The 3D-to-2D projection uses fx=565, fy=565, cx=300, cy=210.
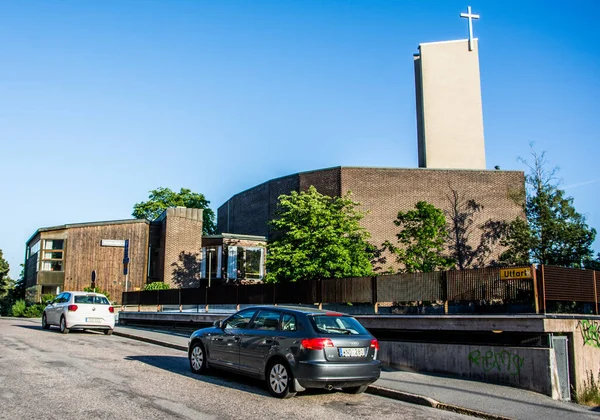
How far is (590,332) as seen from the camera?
40.3ft

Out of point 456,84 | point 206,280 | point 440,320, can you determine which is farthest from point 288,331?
point 456,84

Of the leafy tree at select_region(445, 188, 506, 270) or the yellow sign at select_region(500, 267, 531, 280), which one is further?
the leafy tree at select_region(445, 188, 506, 270)

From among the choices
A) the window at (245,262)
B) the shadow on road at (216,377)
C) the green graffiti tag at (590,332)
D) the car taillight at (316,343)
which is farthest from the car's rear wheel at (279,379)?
the window at (245,262)

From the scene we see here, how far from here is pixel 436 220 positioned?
39.2 meters

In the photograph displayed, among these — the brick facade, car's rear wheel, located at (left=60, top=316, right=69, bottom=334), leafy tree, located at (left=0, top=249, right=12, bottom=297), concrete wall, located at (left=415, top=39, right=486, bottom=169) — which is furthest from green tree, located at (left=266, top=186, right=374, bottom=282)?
leafy tree, located at (left=0, top=249, right=12, bottom=297)

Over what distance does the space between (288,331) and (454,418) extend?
9.65ft

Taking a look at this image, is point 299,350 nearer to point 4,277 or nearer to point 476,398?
point 476,398

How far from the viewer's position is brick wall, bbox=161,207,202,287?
42.2m

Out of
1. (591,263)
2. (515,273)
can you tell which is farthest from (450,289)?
(591,263)

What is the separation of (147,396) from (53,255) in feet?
117

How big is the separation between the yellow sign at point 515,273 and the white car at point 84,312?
13995mm

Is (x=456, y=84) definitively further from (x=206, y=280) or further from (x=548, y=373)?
(x=548, y=373)

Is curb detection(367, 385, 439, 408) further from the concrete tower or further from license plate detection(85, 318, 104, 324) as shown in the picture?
the concrete tower

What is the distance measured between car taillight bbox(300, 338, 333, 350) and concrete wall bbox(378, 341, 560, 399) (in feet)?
8.00
